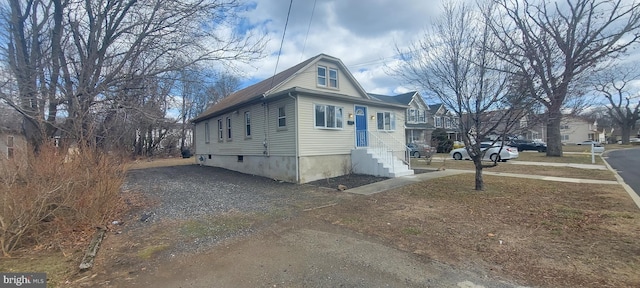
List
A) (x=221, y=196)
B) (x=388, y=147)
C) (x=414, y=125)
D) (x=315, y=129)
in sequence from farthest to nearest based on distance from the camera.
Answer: (x=414, y=125) < (x=388, y=147) < (x=315, y=129) < (x=221, y=196)

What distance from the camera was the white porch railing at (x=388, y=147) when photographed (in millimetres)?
13477

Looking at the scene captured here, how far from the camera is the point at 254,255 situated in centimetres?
431

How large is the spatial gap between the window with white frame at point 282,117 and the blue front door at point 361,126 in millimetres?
3852

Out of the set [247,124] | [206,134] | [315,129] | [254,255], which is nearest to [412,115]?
[206,134]

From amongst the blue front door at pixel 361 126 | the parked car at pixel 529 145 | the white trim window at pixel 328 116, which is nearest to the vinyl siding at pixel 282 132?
the white trim window at pixel 328 116

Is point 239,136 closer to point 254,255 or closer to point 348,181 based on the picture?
point 348,181

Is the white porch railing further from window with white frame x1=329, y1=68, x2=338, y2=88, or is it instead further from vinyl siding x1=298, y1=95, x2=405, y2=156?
window with white frame x1=329, y1=68, x2=338, y2=88

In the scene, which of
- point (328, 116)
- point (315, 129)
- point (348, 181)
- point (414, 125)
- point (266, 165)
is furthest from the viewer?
point (414, 125)

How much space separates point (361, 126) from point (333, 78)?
291cm

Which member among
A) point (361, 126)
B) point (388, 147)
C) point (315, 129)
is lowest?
point (388, 147)

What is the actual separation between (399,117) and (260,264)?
14069 millimetres

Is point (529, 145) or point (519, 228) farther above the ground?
point (529, 145)

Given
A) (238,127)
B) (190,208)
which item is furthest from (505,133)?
(238,127)

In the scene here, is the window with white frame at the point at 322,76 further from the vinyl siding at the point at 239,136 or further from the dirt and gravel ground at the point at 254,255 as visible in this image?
the dirt and gravel ground at the point at 254,255
